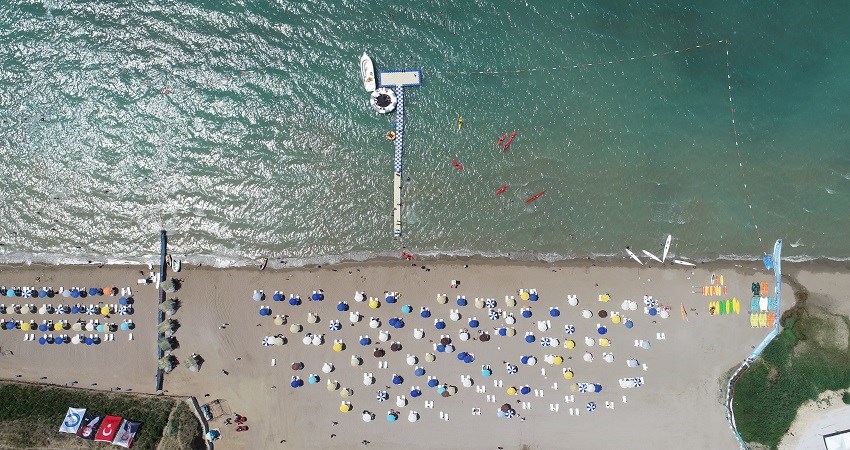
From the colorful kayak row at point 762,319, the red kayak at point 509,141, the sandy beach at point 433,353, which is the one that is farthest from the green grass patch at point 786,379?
the red kayak at point 509,141

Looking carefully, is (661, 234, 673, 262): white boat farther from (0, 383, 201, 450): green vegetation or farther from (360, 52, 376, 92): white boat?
(0, 383, 201, 450): green vegetation

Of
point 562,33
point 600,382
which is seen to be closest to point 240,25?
point 562,33

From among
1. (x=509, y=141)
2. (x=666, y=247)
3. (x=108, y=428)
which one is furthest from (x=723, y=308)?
(x=108, y=428)

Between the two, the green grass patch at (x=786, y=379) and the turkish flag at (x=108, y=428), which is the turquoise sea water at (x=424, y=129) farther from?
the turkish flag at (x=108, y=428)

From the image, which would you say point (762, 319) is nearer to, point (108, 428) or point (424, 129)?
point (424, 129)

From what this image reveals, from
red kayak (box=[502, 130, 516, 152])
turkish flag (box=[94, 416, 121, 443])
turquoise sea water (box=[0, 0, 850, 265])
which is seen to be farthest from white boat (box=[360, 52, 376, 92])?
turkish flag (box=[94, 416, 121, 443])
